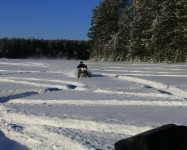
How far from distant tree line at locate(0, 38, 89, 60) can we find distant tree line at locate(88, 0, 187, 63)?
183ft

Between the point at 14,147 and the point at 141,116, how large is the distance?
7.58 ft

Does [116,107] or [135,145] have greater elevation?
[135,145]

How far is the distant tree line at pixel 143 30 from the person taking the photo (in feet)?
87.0

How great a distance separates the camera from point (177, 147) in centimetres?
180

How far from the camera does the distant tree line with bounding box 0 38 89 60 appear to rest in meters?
101

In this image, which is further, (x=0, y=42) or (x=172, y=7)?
(x=0, y=42)

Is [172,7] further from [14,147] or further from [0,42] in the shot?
[0,42]

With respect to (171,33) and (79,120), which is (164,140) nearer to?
(79,120)

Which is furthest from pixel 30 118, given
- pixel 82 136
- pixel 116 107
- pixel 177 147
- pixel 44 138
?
pixel 177 147

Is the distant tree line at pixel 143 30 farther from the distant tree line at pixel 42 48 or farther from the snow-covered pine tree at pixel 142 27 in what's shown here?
the distant tree line at pixel 42 48

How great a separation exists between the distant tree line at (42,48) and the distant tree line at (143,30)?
183 ft

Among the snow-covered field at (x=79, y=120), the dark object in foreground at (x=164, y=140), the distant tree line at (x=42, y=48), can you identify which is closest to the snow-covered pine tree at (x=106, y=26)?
the snow-covered field at (x=79, y=120)

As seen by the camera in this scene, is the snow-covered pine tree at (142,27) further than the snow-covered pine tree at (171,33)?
Yes

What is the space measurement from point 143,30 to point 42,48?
274ft
